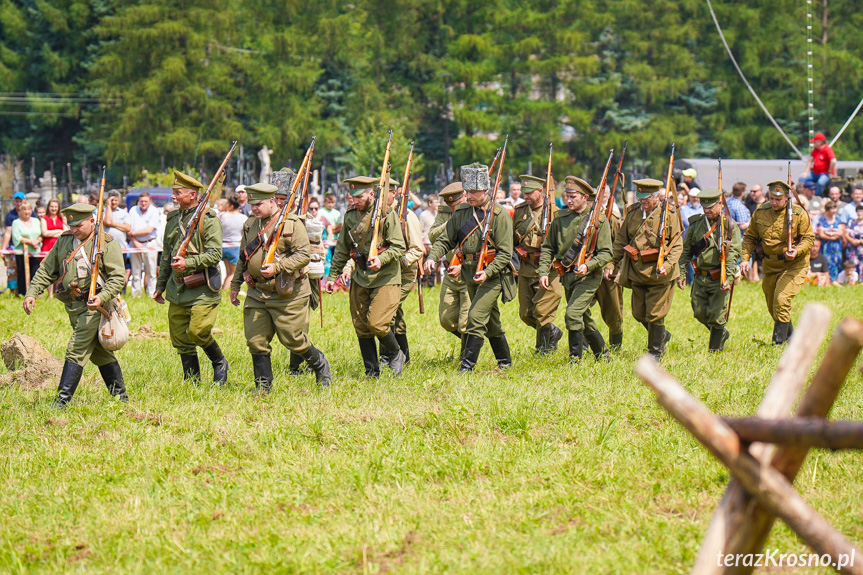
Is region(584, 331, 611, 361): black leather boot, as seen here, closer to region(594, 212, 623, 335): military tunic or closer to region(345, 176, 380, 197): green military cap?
region(594, 212, 623, 335): military tunic

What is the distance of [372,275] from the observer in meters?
10.4

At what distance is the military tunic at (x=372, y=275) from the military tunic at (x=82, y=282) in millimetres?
2166

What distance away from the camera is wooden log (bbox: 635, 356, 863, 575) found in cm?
397

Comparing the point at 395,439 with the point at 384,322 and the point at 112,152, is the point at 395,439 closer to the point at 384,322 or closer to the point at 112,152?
the point at 384,322

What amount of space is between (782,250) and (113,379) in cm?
769

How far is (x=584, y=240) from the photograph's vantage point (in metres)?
11.2

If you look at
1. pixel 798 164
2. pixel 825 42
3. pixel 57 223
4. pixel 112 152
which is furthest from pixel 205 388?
pixel 825 42

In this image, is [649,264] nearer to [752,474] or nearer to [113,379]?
[113,379]

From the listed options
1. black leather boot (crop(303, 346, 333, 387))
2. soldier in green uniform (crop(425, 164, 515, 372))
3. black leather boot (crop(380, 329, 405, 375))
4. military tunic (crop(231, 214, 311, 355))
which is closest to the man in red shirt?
soldier in green uniform (crop(425, 164, 515, 372))

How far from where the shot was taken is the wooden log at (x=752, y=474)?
3969 millimetres

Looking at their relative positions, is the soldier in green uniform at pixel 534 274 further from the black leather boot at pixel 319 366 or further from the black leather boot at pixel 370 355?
the black leather boot at pixel 319 366

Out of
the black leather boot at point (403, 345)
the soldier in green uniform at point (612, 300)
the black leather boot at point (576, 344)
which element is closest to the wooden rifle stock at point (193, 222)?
the black leather boot at point (403, 345)

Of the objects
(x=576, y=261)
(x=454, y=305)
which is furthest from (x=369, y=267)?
(x=576, y=261)

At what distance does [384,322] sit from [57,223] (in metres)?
9.94
